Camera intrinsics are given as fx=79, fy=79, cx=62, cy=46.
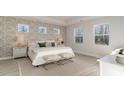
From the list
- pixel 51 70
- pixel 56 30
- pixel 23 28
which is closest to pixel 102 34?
pixel 56 30

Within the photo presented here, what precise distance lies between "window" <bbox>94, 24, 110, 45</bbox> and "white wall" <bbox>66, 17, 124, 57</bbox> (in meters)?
0.22

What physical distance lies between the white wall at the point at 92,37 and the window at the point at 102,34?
22 centimetres

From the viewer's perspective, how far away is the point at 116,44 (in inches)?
144

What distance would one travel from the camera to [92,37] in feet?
15.6

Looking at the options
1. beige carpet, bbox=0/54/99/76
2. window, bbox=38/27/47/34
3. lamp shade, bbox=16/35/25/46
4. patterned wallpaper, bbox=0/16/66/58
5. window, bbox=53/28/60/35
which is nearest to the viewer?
beige carpet, bbox=0/54/99/76

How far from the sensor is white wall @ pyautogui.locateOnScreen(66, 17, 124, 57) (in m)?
3.54

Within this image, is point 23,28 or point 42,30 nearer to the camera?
point 23,28

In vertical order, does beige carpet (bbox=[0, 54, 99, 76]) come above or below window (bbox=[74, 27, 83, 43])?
below

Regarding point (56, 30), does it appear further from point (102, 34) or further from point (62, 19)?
point (102, 34)

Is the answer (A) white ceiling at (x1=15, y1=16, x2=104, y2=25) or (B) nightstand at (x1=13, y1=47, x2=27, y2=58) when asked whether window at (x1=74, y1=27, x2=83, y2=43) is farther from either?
(B) nightstand at (x1=13, y1=47, x2=27, y2=58)

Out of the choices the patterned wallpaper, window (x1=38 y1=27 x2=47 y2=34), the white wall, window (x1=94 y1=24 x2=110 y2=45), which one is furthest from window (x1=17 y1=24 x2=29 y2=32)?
window (x1=94 y1=24 x2=110 y2=45)

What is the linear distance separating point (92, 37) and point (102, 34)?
22.4 inches
